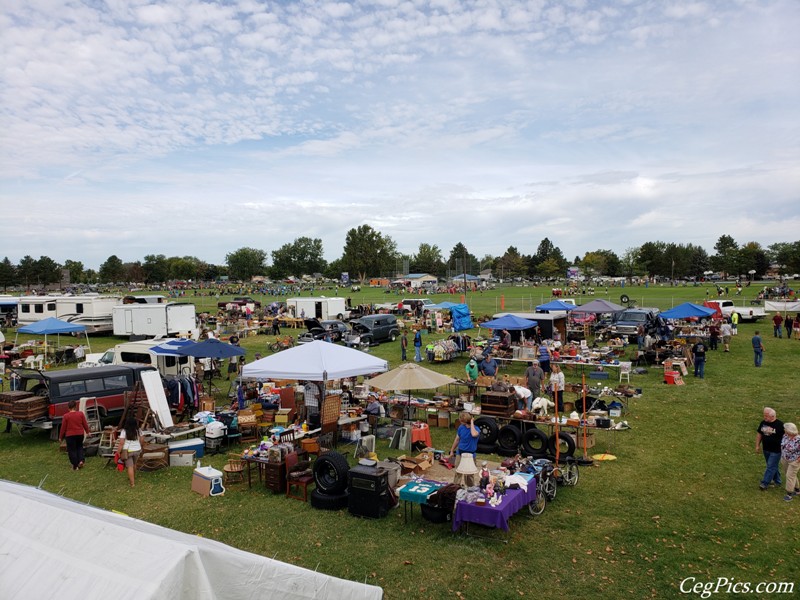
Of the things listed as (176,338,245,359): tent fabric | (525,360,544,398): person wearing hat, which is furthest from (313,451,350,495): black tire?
(176,338,245,359): tent fabric

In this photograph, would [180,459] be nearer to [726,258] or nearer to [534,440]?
[534,440]

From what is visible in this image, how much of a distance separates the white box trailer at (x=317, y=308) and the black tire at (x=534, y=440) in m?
26.5

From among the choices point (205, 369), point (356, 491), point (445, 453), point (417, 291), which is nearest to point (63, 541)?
point (356, 491)

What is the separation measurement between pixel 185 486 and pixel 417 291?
71365 mm

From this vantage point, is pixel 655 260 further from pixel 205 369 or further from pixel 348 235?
pixel 205 369

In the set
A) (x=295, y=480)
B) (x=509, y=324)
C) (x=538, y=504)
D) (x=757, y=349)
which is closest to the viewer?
(x=538, y=504)

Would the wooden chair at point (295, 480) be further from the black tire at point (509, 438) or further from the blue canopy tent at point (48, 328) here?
the blue canopy tent at point (48, 328)

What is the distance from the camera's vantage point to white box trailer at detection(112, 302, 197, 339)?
28.0 m

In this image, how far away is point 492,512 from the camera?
7461 mm

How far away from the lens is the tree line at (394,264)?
4331 inches

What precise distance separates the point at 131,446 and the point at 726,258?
115 meters

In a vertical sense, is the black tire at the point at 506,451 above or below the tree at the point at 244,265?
below

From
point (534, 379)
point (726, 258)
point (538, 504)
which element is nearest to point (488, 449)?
point (538, 504)

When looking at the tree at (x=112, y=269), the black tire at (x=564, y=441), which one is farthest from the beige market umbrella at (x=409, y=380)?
the tree at (x=112, y=269)
